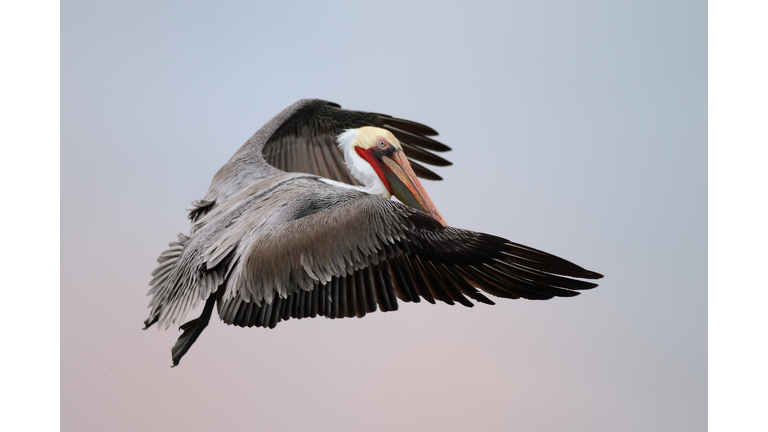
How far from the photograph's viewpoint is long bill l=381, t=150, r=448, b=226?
2383 millimetres

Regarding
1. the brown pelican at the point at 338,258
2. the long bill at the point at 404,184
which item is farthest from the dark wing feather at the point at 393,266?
the long bill at the point at 404,184

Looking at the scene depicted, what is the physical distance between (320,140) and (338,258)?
3.69 feet

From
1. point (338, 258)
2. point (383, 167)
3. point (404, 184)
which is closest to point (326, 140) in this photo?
point (383, 167)

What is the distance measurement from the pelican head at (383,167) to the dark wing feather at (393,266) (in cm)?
33

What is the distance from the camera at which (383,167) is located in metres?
2.48

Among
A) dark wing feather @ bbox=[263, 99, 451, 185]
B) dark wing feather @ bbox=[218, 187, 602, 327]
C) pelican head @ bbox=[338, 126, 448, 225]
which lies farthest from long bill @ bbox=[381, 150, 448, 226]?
dark wing feather @ bbox=[263, 99, 451, 185]

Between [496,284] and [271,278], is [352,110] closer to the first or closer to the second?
[271,278]

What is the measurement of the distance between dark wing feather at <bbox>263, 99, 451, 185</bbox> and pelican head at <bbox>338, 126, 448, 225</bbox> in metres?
0.39

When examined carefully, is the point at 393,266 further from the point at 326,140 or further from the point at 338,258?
the point at 326,140

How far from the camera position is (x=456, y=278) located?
200 cm

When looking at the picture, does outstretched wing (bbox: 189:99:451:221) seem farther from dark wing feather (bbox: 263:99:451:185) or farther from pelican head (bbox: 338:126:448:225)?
pelican head (bbox: 338:126:448:225)

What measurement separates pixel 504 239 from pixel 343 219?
1.94 feet

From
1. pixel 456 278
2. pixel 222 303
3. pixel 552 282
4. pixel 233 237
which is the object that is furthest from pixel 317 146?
pixel 552 282

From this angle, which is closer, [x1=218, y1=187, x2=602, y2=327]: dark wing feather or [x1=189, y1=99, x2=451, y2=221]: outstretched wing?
[x1=218, y1=187, x2=602, y2=327]: dark wing feather
